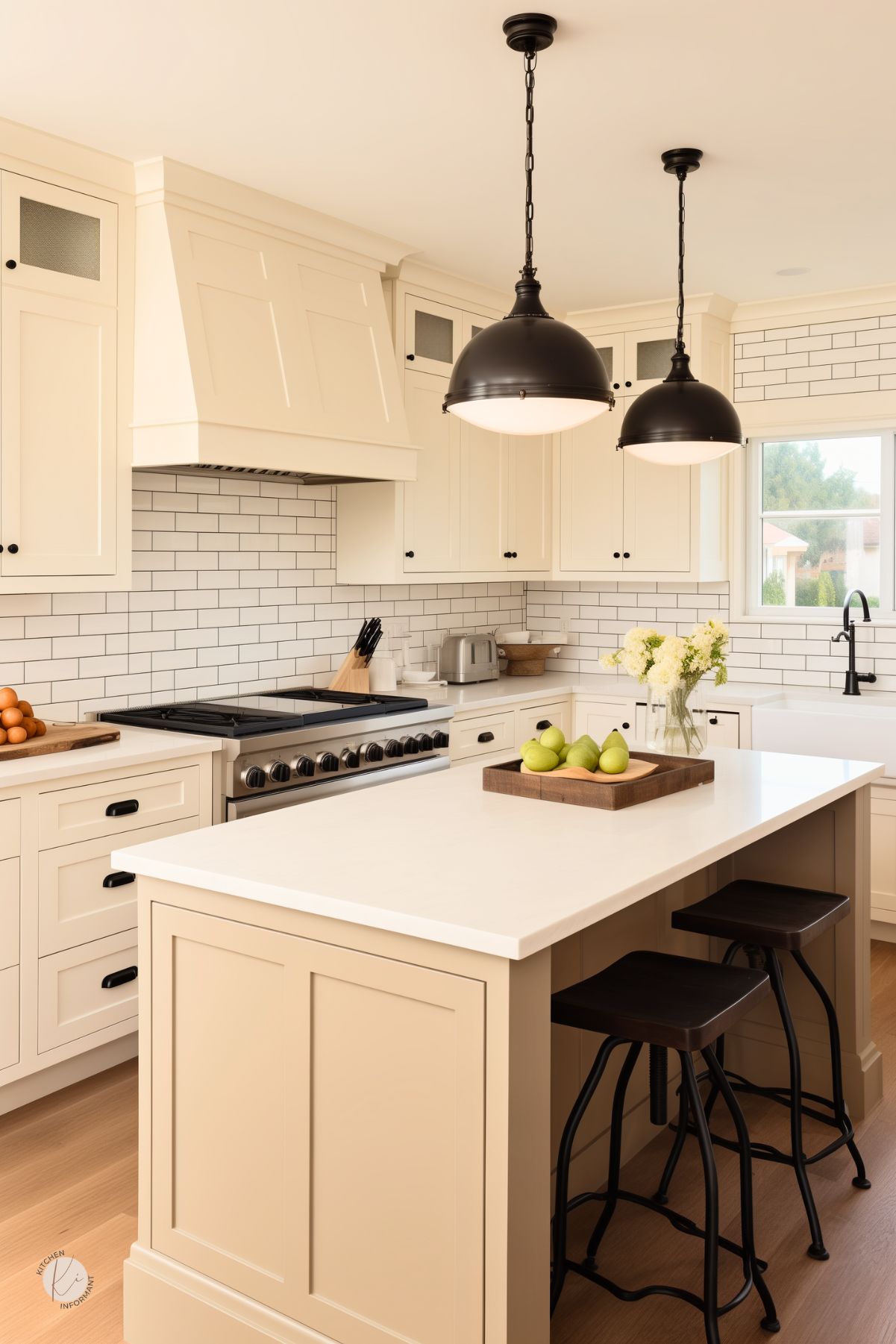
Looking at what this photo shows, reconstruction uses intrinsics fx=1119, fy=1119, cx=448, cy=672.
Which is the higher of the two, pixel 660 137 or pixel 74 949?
pixel 660 137

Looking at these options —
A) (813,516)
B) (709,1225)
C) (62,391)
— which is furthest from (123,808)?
(813,516)

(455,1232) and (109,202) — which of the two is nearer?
(455,1232)

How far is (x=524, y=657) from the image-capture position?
19.7 ft

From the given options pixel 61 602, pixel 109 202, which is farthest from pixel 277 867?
pixel 109 202

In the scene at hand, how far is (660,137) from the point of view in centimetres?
344

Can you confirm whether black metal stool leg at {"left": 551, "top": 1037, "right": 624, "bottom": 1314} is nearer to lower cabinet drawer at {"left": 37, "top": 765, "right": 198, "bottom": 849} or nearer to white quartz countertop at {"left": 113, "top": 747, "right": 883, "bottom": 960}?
white quartz countertop at {"left": 113, "top": 747, "right": 883, "bottom": 960}

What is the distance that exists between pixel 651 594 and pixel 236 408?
2877 millimetres

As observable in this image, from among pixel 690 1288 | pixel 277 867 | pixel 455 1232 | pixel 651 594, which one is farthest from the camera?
pixel 651 594

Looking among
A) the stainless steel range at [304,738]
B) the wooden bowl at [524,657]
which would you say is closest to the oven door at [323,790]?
the stainless steel range at [304,738]

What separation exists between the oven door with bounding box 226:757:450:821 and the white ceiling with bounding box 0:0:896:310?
2001 mm

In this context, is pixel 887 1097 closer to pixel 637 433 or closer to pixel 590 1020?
pixel 590 1020

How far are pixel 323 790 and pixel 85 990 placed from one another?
1.08 meters

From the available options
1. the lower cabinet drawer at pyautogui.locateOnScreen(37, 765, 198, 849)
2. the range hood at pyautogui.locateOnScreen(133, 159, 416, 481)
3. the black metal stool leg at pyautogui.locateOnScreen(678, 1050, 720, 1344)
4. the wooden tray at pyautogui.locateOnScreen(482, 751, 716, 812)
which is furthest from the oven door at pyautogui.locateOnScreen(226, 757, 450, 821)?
the black metal stool leg at pyautogui.locateOnScreen(678, 1050, 720, 1344)

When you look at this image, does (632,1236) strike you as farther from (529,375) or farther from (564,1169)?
(529,375)
